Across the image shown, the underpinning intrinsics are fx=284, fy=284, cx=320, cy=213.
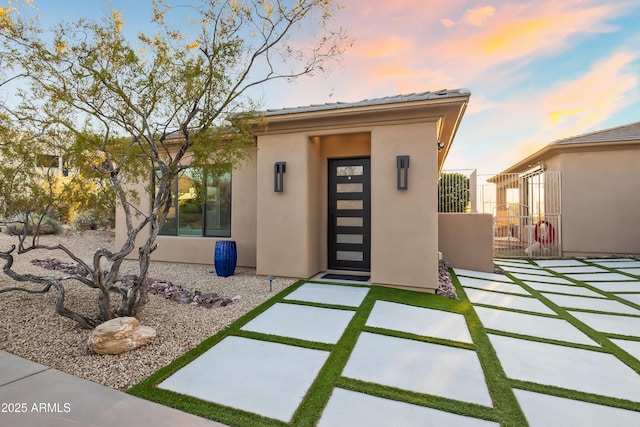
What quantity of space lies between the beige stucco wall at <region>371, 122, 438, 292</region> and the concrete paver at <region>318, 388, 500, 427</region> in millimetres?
3355

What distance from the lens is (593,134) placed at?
10.5 meters

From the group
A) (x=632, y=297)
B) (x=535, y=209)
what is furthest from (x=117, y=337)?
(x=535, y=209)

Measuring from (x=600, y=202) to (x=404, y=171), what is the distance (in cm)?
955

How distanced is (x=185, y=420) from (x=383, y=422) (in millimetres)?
1461

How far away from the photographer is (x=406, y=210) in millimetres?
5473

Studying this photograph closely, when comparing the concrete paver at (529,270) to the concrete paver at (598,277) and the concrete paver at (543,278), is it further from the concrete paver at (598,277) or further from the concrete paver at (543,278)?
the concrete paver at (598,277)

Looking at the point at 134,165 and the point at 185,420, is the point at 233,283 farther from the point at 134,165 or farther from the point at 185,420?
the point at 185,420

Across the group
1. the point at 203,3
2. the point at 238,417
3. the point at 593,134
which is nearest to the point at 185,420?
the point at 238,417

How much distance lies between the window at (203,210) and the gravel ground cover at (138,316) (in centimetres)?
170

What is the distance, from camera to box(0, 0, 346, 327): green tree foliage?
370 centimetres

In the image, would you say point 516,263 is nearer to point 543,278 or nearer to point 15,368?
point 543,278

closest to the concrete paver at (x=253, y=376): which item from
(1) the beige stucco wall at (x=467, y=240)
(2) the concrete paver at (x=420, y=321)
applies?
(2) the concrete paver at (x=420, y=321)

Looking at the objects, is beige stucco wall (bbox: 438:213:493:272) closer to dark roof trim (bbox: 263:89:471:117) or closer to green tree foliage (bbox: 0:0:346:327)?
dark roof trim (bbox: 263:89:471:117)

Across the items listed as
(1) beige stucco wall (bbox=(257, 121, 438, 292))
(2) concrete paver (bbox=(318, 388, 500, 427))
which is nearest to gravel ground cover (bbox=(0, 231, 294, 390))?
(1) beige stucco wall (bbox=(257, 121, 438, 292))
